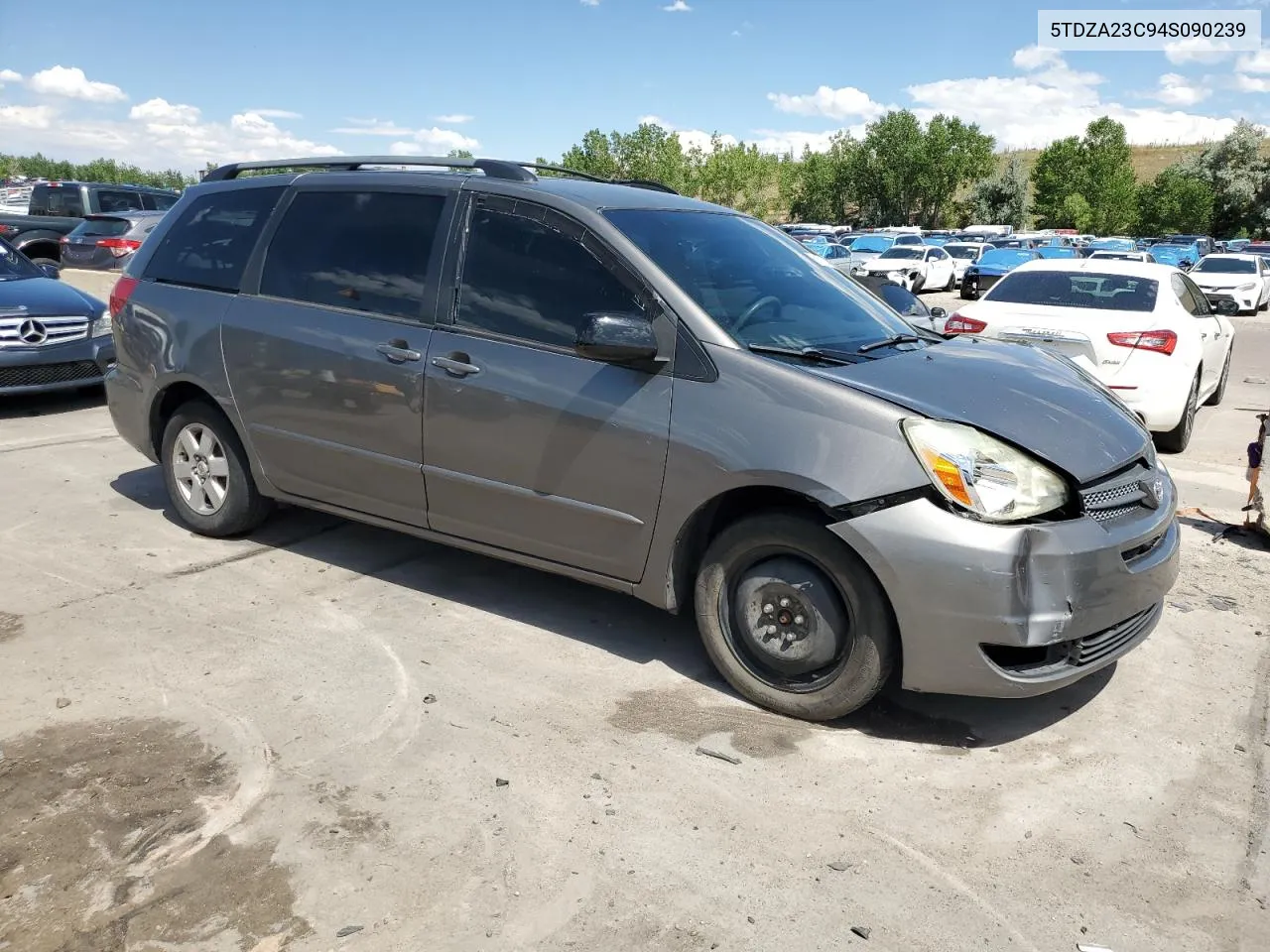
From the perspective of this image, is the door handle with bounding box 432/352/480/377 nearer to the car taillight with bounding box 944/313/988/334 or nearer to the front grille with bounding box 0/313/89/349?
the car taillight with bounding box 944/313/988/334

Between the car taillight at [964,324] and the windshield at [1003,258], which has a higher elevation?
the windshield at [1003,258]

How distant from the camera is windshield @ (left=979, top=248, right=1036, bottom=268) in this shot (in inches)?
1197


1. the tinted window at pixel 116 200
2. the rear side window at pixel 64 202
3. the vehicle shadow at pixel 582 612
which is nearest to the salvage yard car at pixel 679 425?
the vehicle shadow at pixel 582 612

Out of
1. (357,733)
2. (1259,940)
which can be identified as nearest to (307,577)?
(357,733)

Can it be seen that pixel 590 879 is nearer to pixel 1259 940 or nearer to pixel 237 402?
pixel 1259 940

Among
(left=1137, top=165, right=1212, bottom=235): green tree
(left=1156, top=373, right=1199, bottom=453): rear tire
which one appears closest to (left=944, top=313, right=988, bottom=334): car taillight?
(left=1156, top=373, right=1199, bottom=453): rear tire

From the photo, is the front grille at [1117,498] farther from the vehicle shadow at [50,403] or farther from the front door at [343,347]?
the vehicle shadow at [50,403]

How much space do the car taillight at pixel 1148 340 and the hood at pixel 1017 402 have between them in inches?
181

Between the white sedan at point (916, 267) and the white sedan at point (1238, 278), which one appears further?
the white sedan at point (916, 267)

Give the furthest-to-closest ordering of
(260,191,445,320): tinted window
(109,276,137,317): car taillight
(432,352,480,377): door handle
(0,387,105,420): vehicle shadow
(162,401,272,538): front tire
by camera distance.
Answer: (0,387,105,420): vehicle shadow < (109,276,137,317): car taillight < (162,401,272,538): front tire < (260,191,445,320): tinted window < (432,352,480,377): door handle

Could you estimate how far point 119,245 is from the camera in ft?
45.9

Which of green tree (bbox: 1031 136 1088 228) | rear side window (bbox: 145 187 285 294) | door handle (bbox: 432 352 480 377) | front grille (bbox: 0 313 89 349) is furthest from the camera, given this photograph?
green tree (bbox: 1031 136 1088 228)

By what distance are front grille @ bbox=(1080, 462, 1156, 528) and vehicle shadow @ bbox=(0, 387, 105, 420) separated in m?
8.73

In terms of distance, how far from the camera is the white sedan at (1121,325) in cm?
834
